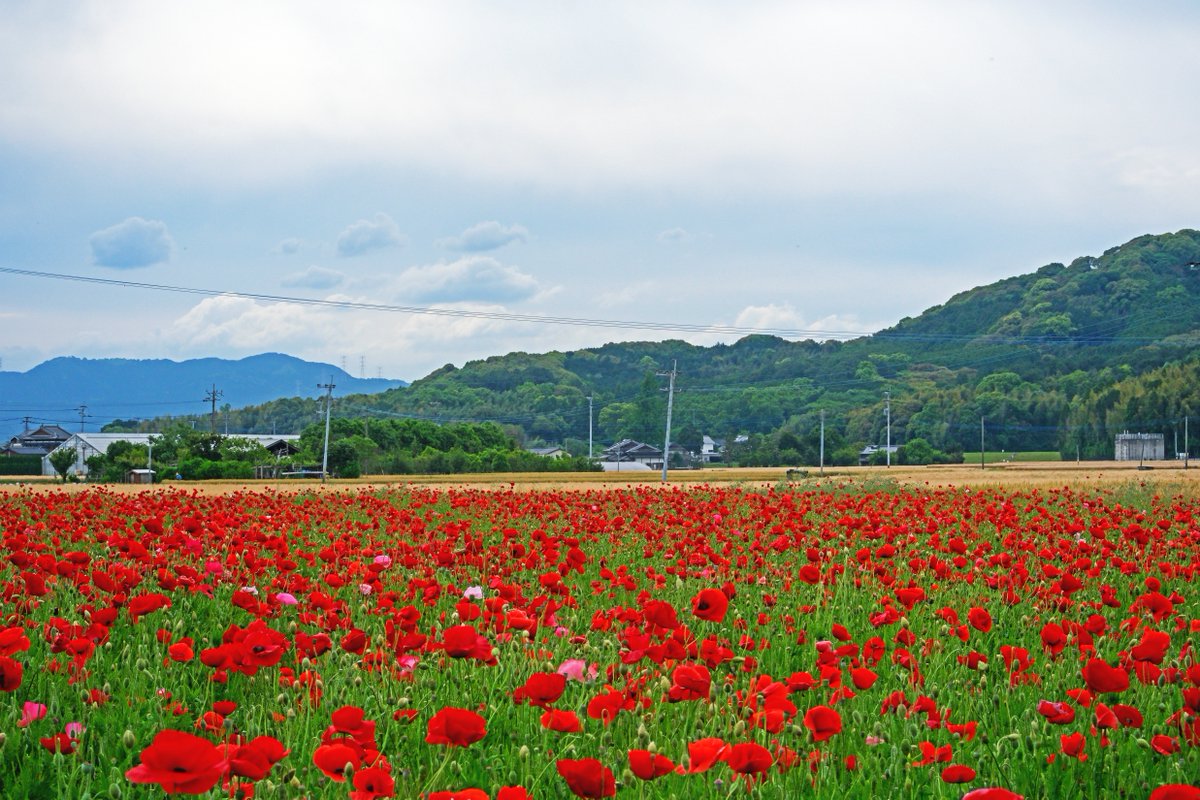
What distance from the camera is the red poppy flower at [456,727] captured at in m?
2.38

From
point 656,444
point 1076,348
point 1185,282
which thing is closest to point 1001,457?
point 1076,348

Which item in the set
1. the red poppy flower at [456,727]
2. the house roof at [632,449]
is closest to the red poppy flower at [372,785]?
the red poppy flower at [456,727]

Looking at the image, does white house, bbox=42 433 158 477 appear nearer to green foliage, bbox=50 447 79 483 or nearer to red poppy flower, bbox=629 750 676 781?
green foliage, bbox=50 447 79 483

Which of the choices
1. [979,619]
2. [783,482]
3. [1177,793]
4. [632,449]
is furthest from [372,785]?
[632,449]

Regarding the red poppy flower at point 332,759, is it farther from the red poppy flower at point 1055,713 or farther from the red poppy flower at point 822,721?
the red poppy flower at point 1055,713

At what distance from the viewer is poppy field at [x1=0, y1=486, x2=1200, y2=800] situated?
2.86 meters

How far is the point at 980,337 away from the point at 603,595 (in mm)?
145843

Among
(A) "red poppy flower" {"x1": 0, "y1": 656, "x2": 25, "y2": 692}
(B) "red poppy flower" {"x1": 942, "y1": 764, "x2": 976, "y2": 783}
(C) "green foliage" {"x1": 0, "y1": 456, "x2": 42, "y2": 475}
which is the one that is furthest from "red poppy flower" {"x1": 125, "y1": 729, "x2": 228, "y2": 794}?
(C) "green foliage" {"x1": 0, "y1": 456, "x2": 42, "y2": 475}

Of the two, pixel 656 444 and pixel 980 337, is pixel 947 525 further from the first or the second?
pixel 980 337

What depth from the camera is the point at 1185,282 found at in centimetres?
13788

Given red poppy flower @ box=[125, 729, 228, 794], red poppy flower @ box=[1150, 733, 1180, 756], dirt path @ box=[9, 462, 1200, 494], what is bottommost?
dirt path @ box=[9, 462, 1200, 494]

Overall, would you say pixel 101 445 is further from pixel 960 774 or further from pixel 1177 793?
pixel 1177 793

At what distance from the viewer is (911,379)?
130375 millimetres

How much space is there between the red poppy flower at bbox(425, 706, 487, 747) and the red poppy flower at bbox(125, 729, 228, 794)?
1.85 feet
